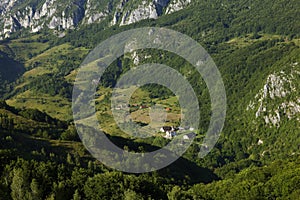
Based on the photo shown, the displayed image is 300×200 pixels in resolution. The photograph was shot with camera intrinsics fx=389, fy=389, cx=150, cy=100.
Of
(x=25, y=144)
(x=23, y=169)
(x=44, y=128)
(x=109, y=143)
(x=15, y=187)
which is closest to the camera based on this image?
(x=15, y=187)

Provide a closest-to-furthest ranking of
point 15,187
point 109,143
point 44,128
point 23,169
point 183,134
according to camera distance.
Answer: point 15,187
point 23,169
point 109,143
point 44,128
point 183,134

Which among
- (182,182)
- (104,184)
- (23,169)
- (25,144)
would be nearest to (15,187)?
(23,169)

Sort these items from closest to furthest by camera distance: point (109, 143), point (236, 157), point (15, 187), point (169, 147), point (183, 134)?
point (15, 187) < point (109, 143) < point (169, 147) < point (236, 157) < point (183, 134)

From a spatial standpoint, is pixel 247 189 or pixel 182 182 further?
pixel 182 182

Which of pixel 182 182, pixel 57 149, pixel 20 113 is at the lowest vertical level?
pixel 182 182

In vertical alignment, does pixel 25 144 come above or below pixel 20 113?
below

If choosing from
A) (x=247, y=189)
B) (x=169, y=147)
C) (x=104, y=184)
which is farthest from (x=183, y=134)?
(x=104, y=184)

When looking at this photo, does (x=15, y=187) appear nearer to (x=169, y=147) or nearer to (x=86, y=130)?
(x=86, y=130)

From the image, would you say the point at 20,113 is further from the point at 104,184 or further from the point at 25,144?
the point at 104,184

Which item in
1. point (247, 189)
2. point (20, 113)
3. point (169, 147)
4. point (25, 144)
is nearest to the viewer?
point (247, 189)
